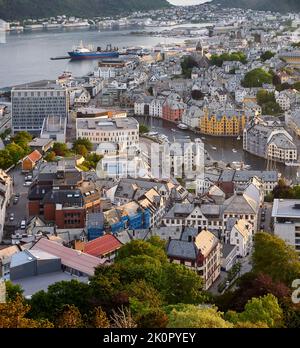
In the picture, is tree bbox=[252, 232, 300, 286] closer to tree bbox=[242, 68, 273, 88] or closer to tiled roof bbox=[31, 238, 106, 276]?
tiled roof bbox=[31, 238, 106, 276]

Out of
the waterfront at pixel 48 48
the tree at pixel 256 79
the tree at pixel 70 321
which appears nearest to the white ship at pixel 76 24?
the waterfront at pixel 48 48

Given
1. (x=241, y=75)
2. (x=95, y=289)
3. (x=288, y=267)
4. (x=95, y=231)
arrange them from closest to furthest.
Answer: (x=95, y=289)
(x=288, y=267)
(x=95, y=231)
(x=241, y=75)

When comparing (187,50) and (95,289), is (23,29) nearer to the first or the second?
(187,50)

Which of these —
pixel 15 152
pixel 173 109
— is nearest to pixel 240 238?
pixel 15 152

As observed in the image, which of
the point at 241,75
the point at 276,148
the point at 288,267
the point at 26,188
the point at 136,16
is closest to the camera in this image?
the point at 288,267

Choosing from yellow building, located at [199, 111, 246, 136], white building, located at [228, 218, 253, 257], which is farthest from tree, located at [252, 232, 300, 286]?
yellow building, located at [199, 111, 246, 136]

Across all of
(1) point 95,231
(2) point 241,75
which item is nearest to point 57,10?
(2) point 241,75
